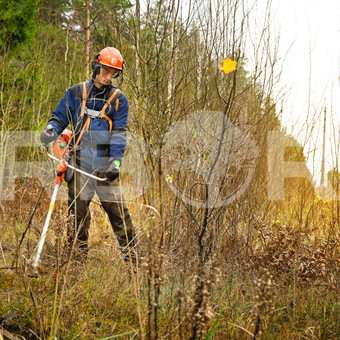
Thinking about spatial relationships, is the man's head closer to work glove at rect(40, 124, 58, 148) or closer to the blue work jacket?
the blue work jacket

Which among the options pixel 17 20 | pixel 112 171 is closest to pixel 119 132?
pixel 112 171

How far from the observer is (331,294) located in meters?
3.06

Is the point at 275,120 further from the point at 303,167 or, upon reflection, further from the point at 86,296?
the point at 86,296

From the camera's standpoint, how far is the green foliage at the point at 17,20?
273 inches

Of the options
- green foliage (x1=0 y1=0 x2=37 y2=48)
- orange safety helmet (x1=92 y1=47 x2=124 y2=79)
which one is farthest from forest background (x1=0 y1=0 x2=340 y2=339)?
green foliage (x1=0 y1=0 x2=37 y2=48)

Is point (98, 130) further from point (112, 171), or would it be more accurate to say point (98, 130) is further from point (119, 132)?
point (112, 171)

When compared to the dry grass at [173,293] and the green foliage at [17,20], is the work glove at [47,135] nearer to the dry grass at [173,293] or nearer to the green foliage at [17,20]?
the dry grass at [173,293]

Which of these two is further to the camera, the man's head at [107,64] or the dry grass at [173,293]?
the man's head at [107,64]

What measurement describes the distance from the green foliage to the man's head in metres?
→ 4.08

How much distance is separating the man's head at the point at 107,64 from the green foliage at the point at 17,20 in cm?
408

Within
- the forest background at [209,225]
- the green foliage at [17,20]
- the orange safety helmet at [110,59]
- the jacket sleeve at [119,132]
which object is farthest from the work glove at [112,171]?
the green foliage at [17,20]

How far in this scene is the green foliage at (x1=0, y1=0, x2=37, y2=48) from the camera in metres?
6.95

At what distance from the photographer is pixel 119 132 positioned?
12.0 ft

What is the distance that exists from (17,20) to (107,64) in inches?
194
